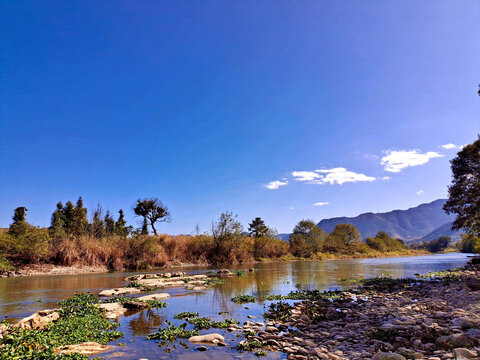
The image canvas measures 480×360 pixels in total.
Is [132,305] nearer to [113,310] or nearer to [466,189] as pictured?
[113,310]

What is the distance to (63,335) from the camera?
8.36m

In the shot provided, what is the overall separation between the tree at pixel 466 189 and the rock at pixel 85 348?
35668 mm

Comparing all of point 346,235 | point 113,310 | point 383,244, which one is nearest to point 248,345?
point 113,310

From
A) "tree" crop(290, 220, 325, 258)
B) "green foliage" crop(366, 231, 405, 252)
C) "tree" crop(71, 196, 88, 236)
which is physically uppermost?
"tree" crop(71, 196, 88, 236)

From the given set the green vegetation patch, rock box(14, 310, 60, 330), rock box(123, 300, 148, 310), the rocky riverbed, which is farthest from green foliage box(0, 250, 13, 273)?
the rocky riverbed

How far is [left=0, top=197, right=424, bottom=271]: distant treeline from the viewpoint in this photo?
30.4 metres

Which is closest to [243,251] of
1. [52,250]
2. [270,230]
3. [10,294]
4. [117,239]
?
[270,230]

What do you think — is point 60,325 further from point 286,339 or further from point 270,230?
point 270,230

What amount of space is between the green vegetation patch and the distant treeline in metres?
22.8

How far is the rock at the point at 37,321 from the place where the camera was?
28.6 feet

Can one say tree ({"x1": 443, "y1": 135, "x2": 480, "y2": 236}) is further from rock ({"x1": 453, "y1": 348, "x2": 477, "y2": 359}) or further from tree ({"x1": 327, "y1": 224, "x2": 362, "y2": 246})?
tree ({"x1": 327, "y1": 224, "x2": 362, "y2": 246})

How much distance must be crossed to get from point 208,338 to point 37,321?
6014 mm

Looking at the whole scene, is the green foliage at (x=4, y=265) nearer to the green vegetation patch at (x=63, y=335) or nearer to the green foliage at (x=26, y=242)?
the green foliage at (x=26, y=242)

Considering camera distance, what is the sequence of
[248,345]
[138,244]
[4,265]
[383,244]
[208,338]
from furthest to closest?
[383,244] < [138,244] < [4,265] < [208,338] < [248,345]
